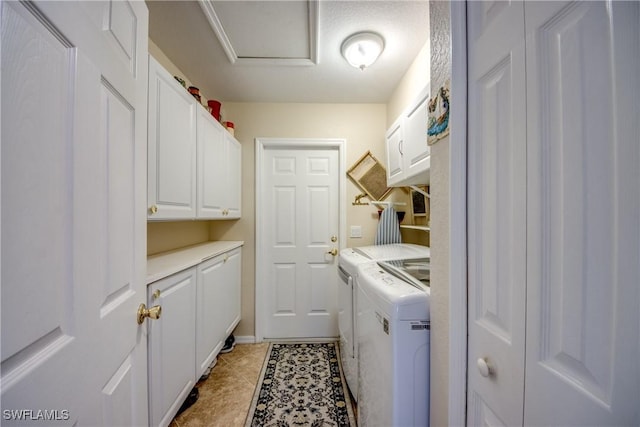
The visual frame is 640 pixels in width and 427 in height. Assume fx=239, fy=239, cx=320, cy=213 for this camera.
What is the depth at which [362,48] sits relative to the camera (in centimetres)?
158

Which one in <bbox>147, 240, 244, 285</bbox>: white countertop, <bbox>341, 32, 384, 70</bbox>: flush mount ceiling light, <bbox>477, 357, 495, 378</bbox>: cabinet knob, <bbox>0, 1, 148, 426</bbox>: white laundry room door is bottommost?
<bbox>477, 357, 495, 378</bbox>: cabinet knob

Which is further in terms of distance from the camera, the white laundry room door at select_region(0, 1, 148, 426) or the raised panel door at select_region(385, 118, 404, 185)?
the raised panel door at select_region(385, 118, 404, 185)

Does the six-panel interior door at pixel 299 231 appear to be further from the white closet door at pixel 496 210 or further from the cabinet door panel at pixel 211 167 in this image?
the white closet door at pixel 496 210

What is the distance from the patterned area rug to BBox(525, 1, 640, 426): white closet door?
135 cm

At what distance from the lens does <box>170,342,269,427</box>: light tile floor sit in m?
1.45

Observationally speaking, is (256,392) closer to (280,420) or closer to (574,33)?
(280,420)

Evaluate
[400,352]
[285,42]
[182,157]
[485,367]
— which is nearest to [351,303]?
[400,352]

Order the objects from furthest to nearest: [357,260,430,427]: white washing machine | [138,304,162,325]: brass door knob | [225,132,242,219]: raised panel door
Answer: [225,132,242,219]: raised panel door → [357,260,430,427]: white washing machine → [138,304,162,325]: brass door knob

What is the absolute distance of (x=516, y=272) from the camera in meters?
0.51

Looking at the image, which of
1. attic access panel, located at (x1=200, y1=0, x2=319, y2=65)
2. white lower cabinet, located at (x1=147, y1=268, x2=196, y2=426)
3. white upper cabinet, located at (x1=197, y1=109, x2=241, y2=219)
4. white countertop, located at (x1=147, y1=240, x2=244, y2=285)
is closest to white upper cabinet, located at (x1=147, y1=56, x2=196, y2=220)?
white upper cabinet, located at (x1=197, y1=109, x2=241, y2=219)

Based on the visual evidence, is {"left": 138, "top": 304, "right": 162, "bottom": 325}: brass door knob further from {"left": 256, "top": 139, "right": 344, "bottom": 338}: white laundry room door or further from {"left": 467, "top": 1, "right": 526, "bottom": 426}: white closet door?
{"left": 256, "top": 139, "right": 344, "bottom": 338}: white laundry room door

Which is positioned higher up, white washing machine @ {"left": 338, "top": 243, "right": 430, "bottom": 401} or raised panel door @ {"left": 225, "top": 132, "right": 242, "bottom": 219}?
raised panel door @ {"left": 225, "top": 132, "right": 242, "bottom": 219}

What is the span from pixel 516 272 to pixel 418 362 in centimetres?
53

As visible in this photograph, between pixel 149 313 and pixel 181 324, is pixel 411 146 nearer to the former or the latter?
pixel 149 313
